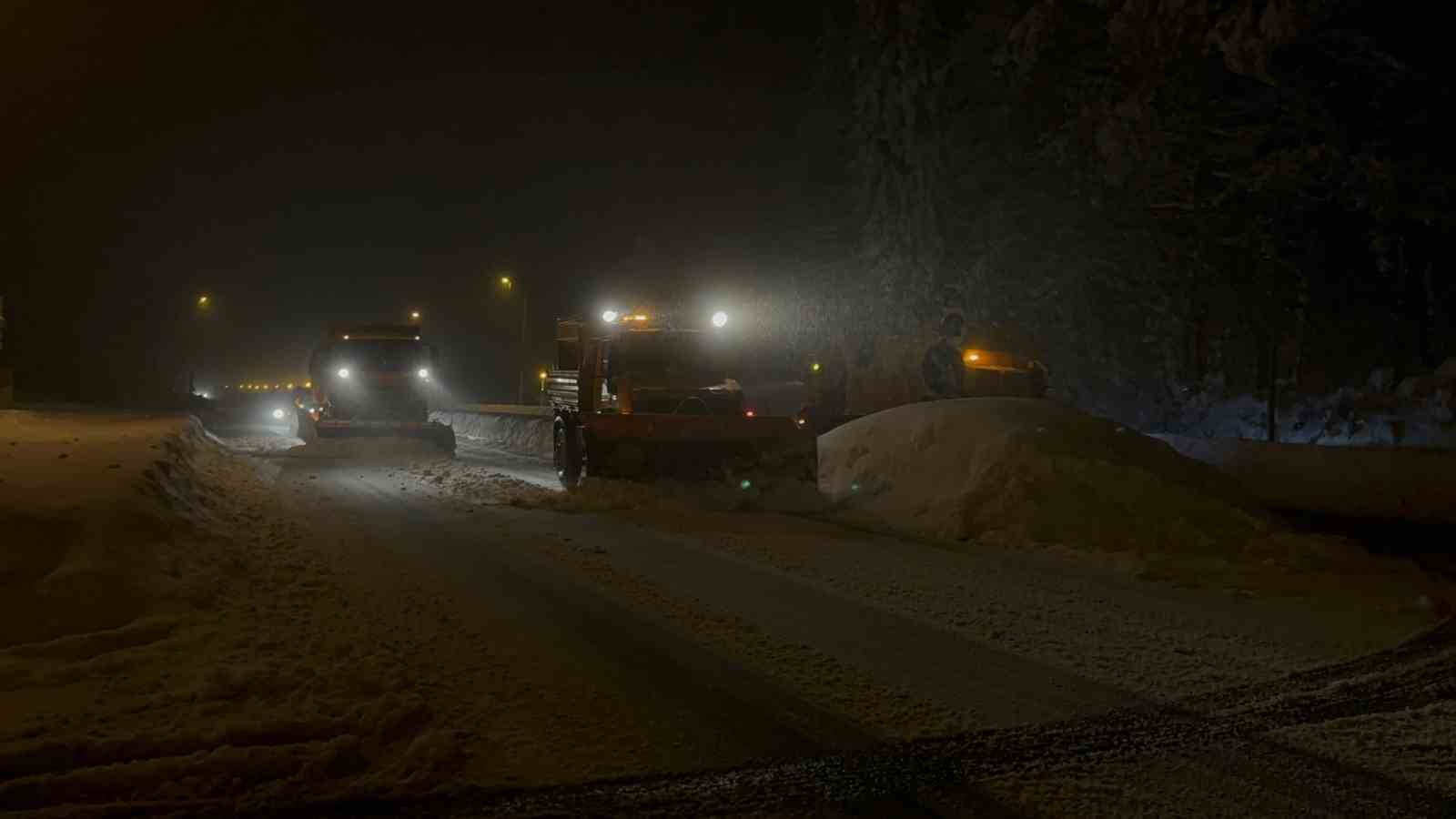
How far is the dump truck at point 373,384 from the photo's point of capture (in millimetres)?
27297

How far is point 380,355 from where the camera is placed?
2859 cm

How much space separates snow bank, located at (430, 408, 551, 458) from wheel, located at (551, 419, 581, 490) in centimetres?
815

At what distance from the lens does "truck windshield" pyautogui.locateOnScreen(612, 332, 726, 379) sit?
63.5 ft

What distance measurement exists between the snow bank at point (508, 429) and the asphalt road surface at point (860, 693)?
1918 centimetres

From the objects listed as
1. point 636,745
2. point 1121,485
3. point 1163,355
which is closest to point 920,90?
point 1163,355

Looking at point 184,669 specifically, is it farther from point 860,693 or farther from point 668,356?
point 668,356

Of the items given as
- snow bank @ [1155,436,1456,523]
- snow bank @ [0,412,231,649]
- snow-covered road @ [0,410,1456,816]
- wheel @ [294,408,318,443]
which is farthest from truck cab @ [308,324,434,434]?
snow bank @ [1155,436,1456,523]

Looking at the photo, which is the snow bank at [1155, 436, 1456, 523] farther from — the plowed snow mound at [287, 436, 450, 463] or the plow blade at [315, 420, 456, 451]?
the plow blade at [315, 420, 456, 451]

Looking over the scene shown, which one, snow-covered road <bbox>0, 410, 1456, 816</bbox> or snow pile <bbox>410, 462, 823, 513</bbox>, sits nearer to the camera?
snow-covered road <bbox>0, 410, 1456, 816</bbox>

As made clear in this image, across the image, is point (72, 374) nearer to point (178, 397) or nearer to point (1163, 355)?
point (178, 397)

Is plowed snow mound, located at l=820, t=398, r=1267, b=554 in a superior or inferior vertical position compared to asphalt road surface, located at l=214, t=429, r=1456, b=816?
superior

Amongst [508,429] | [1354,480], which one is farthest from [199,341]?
[1354,480]

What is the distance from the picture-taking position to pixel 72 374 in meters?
70.8

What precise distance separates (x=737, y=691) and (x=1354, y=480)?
18395 mm
